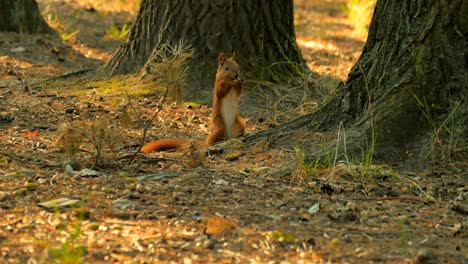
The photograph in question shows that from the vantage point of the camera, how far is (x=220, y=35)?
7223 mm

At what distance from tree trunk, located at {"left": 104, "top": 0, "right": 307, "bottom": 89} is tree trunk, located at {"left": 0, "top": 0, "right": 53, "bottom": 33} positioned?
87.7 inches

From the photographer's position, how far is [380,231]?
404 centimetres

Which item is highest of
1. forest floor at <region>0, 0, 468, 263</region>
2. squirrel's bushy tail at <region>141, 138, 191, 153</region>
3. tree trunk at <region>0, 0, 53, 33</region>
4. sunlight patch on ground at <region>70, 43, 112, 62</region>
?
tree trunk at <region>0, 0, 53, 33</region>

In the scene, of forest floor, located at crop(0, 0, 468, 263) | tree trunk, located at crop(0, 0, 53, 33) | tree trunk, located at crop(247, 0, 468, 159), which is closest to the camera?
forest floor, located at crop(0, 0, 468, 263)

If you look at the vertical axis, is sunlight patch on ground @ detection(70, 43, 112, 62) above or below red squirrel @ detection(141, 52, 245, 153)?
below

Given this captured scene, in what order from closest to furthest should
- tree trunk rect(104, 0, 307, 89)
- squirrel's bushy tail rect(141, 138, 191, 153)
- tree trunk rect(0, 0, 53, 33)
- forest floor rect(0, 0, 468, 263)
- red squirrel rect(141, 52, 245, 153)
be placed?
forest floor rect(0, 0, 468, 263)
squirrel's bushy tail rect(141, 138, 191, 153)
red squirrel rect(141, 52, 245, 153)
tree trunk rect(104, 0, 307, 89)
tree trunk rect(0, 0, 53, 33)

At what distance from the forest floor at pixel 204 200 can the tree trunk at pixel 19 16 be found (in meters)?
2.76

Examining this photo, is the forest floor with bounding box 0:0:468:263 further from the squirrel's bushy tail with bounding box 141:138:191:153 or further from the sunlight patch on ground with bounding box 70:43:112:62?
the sunlight patch on ground with bounding box 70:43:112:62

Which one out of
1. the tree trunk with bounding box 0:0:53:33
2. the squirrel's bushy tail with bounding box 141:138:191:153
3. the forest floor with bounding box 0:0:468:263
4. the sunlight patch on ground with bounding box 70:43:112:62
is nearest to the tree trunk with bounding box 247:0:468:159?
the forest floor with bounding box 0:0:468:263

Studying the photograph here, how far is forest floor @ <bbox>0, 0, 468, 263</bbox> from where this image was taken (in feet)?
12.1

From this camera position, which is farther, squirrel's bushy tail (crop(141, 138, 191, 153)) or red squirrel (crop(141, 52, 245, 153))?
red squirrel (crop(141, 52, 245, 153))

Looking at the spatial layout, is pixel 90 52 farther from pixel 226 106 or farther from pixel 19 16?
pixel 226 106

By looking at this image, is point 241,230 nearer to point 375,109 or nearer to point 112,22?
point 375,109

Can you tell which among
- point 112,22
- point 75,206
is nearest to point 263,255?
point 75,206
